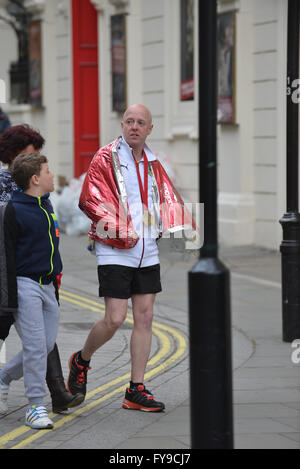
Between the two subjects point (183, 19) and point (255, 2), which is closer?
point (255, 2)

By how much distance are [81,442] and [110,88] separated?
43.0ft

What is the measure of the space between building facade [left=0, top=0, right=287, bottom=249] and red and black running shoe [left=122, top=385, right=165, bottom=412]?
766 cm

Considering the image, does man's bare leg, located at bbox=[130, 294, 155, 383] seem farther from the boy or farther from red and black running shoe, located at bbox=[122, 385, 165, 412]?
the boy

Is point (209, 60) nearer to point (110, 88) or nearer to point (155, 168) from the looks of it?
point (155, 168)

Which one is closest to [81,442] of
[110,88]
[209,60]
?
[209,60]

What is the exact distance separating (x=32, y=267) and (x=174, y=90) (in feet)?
35.3

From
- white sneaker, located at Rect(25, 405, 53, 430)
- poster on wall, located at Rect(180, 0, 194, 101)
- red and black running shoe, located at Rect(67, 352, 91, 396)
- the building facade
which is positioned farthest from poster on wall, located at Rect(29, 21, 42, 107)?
white sneaker, located at Rect(25, 405, 53, 430)

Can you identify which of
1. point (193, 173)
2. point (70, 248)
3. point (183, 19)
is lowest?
point (70, 248)

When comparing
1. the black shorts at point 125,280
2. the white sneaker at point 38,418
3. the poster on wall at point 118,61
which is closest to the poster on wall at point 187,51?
the poster on wall at point 118,61

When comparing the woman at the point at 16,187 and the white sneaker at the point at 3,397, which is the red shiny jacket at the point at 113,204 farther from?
the white sneaker at the point at 3,397

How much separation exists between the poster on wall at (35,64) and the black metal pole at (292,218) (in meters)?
13.4

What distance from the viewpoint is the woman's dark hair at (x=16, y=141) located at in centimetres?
559

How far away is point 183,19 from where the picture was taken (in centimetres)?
1535
